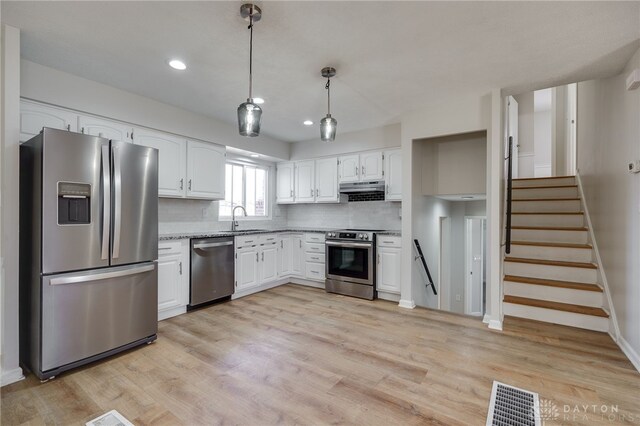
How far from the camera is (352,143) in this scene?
484cm

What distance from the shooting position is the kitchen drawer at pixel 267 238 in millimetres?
4633

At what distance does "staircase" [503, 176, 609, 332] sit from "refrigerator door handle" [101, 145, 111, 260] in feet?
13.5

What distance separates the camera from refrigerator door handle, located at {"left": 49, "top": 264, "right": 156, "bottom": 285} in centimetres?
222

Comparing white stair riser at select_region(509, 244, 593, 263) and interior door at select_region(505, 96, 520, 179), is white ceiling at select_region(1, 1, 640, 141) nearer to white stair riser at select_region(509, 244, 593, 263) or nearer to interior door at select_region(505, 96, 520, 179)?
white stair riser at select_region(509, 244, 593, 263)

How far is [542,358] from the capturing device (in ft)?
8.23

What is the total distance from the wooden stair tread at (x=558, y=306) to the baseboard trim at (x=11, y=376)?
4559 millimetres

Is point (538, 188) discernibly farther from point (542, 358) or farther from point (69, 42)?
point (69, 42)

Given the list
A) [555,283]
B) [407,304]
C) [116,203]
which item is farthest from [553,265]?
[116,203]

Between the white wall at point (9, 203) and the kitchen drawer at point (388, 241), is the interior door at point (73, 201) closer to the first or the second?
the white wall at point (9, 203)

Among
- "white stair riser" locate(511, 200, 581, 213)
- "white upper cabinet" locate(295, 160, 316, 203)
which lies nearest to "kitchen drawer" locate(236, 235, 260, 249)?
"white upper cabinet" locate(295, 160, 316, 203)

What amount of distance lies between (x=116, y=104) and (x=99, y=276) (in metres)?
1.91

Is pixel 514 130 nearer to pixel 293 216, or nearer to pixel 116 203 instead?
pixel 293 216

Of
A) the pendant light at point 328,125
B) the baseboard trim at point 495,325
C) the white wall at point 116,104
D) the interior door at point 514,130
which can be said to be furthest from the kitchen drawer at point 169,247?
the interior door at point 514,130

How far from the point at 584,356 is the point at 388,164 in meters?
3.02
